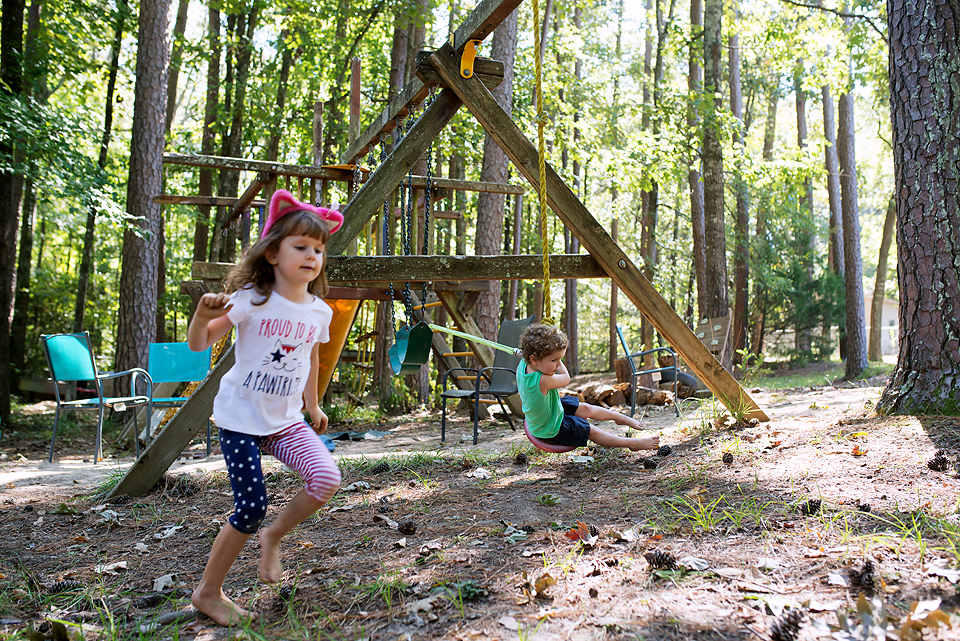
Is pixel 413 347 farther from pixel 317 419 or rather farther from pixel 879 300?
pixel 879 300

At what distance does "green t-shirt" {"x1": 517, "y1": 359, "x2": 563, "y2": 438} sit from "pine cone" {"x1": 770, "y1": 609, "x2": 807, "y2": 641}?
2.32m

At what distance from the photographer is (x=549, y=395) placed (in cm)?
423

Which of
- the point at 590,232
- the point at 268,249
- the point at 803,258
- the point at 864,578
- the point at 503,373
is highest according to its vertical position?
the point at 803,258

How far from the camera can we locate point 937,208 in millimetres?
4188

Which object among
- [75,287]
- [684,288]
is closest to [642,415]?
[75,287]

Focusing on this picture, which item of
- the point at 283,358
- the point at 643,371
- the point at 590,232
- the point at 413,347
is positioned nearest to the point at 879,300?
the point at 643,371

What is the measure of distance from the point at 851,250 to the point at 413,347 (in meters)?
12.2

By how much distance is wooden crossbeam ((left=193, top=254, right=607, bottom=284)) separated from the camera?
4.37m

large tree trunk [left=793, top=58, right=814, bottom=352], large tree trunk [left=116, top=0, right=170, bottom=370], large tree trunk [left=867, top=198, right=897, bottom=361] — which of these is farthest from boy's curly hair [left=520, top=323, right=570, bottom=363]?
large tree trunk [left=867, top=198, right=897, bottom=361]

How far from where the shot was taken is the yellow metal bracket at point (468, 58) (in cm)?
454

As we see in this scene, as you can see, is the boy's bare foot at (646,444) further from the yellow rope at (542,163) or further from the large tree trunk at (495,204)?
the large tree trunk at (495,204)

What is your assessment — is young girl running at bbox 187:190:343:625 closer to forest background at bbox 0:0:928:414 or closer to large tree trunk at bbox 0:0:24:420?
forest background at bbox 0:0:928:414

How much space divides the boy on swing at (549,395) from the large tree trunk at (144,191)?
6.89 metres

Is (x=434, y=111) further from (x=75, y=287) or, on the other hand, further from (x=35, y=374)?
(x=75, y=287)
